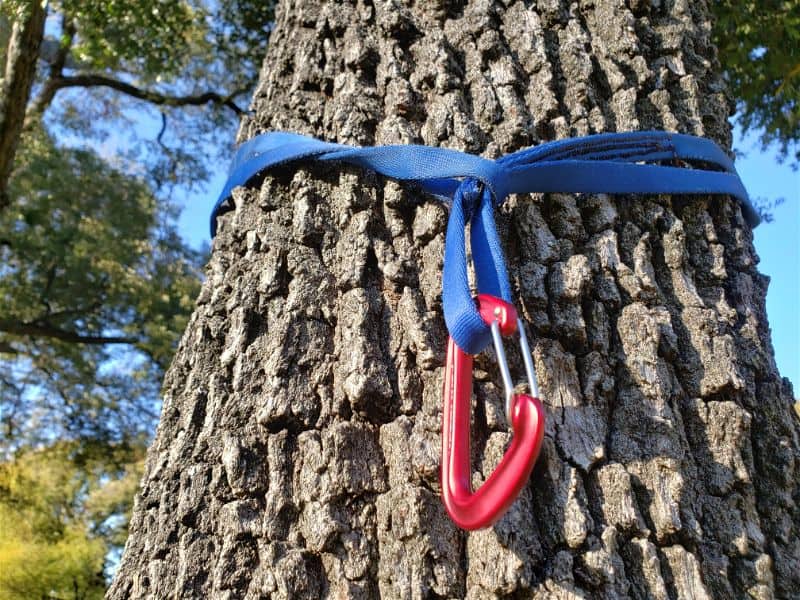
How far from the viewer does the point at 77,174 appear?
324 inches

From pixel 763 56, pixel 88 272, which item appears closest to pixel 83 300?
pixel 88 272

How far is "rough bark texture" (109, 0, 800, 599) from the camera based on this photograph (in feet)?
3.14

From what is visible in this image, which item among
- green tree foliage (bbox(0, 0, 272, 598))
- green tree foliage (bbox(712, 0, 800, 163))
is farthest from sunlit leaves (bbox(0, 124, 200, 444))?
green tree foliage (bbox(712, 0, 800, 163))

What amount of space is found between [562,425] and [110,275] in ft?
26.4

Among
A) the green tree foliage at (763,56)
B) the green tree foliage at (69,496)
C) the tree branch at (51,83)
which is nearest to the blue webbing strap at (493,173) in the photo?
the green tree foliage at (763,56)

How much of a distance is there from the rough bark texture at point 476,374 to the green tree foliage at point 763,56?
83.1 inches

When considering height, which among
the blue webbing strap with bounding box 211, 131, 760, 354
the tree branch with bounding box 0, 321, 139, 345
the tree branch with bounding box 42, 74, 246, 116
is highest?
the tree branch with bounding box 42, 74, 246, 116

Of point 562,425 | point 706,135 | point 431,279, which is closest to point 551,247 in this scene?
point 431,279

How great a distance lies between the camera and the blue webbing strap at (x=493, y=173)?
1024 millimetres

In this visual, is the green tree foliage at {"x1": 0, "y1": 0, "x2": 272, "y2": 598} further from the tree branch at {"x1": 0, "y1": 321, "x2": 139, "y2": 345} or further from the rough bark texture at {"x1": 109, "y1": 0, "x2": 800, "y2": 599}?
the rough bark texture at {"x1": 109, "y1": 0, "x2": 800, "y2": 599}

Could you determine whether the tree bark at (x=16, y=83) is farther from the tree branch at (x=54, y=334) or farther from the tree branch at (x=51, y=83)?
the tree branch at (x=54, y=334)

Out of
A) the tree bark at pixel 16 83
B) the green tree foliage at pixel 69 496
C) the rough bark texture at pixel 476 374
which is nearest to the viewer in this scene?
the rough bark texture at pixel 476 374

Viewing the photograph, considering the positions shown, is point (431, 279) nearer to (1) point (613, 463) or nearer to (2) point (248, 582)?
Answer: (1) point (613, 463)

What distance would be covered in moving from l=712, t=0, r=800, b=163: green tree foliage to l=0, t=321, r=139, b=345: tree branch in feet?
22.6
